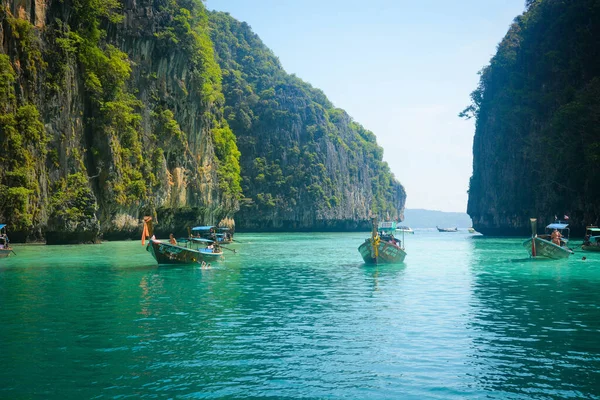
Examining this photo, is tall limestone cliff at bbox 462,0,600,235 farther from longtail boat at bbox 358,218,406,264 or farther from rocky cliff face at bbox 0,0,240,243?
rocky cliff face at bbox 0,0,240,243

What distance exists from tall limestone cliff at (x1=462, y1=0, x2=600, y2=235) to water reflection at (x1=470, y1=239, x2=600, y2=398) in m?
33.2

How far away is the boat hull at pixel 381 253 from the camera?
30.4 meters

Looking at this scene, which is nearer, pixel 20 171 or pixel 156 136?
pixel 20 171

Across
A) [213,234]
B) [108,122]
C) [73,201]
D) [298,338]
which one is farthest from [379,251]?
[108,122]

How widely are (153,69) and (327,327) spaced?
51321mm

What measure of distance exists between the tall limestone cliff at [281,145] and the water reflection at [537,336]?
84836 mm

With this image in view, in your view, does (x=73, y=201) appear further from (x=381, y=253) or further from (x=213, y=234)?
(x=381, y=253)

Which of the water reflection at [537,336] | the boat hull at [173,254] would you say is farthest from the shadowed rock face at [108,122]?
the water reflection at [537,336]

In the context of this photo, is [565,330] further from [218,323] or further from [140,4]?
[140,4]

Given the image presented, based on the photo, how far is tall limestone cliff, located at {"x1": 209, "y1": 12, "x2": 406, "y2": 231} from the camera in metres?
114

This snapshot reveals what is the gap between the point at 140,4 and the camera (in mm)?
56969

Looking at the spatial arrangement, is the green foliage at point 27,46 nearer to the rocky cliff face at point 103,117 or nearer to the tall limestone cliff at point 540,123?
the rocky cliff face at point 103,117

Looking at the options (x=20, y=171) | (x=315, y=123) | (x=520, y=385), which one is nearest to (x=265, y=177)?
(x=315, y=123)

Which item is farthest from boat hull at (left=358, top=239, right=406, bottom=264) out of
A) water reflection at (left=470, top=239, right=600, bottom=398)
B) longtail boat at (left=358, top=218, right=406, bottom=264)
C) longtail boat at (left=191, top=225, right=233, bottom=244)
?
longtail boat at (left=191, top=225, right=233, bottom=244)
